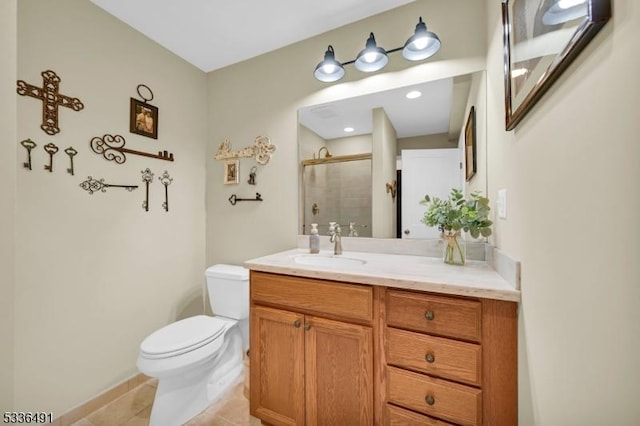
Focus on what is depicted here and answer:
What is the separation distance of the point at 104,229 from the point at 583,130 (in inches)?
87.8

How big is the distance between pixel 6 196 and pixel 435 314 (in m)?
1.51

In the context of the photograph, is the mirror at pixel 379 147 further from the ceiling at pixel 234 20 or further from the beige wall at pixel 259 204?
the ceiling at pixel 234 20

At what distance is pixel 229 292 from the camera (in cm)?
189

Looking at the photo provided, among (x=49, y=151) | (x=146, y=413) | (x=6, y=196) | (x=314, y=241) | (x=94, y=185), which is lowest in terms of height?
(x=146, y=413)

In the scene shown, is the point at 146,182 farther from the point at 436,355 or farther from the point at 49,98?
the point at 436,355

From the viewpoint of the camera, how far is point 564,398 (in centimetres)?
58

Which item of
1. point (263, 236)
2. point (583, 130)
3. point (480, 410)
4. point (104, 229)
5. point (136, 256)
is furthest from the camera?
point (263, 236)

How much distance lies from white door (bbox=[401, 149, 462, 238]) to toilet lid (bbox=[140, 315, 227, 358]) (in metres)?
1.34

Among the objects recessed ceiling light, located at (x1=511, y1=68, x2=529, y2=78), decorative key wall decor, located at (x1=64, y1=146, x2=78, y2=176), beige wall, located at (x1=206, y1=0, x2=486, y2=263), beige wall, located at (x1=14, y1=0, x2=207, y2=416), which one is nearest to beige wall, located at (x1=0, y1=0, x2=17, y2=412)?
beige wall, located at (x1=14, y1=0, x2=207, y2=416)

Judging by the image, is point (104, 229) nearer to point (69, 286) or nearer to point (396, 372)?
point (69, 286)

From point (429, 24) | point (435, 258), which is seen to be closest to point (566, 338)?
point (435, 258)

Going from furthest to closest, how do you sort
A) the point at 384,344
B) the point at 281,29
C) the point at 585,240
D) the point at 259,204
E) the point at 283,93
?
the point at 259,204
the point at 283,93
the point at 281,29
the point at 384,344
the point at 585,240

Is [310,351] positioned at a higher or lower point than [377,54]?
lower

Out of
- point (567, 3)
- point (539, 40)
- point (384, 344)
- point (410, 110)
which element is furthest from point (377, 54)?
point (384, 344)
